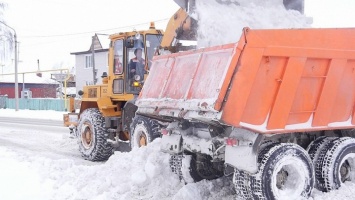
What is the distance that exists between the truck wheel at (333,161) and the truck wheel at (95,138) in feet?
16.8

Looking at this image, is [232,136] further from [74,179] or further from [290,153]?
[74,179]

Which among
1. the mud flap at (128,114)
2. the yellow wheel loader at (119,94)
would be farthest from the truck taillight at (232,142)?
the mud flap at (128,114)

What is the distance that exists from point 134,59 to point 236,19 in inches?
131

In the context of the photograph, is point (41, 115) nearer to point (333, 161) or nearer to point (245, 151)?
point (333, 161)

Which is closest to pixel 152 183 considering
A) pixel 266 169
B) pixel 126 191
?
pixel 126 191

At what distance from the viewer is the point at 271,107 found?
4770 mm

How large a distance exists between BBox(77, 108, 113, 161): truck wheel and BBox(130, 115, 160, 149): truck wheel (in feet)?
3.63

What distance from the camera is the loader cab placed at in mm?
9055

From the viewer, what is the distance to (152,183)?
6070 mm

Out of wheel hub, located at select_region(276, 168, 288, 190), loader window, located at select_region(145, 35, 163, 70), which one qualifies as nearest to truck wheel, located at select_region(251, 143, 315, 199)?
wheel hub, located at select_region(276, 168, 288, 190)

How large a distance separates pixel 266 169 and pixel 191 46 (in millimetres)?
2978

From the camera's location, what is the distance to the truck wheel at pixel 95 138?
30.2 feet

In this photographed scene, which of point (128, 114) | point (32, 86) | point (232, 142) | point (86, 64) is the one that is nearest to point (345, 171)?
point (232, 142)

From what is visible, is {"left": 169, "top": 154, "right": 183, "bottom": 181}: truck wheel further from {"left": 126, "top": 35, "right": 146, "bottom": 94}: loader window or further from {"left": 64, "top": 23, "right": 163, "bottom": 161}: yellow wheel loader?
{"left": 126, "top": 35, "right": 146, "bottom": 94}: loader window
